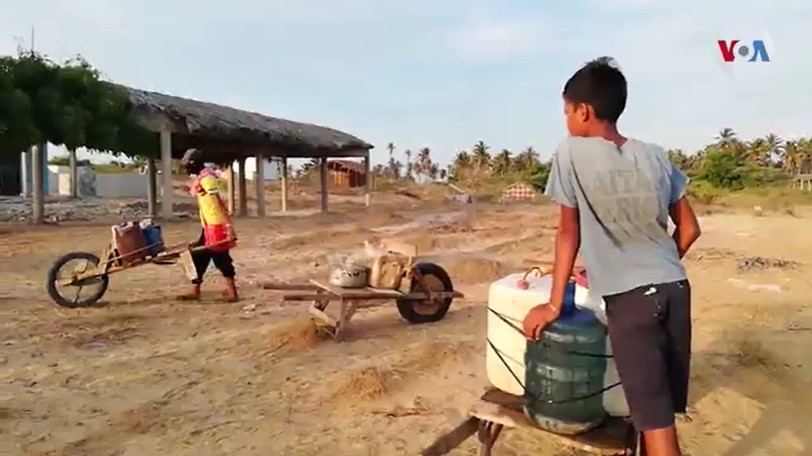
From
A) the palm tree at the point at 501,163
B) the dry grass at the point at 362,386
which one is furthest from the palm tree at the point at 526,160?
the dry grass at the point at 362,386

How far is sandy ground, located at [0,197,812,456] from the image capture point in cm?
378

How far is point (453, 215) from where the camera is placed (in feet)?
75.8

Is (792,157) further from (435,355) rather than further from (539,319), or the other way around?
(539,319)

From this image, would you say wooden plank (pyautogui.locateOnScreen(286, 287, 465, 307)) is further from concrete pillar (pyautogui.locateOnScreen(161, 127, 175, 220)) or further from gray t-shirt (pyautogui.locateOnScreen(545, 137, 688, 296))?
concrete pillar (pyautogui.locateOnScreen(161, 127, 175, 220))

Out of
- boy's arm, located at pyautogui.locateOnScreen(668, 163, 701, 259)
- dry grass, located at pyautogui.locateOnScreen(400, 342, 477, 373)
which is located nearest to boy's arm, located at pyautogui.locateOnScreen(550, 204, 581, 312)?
boy's arm, located at pyautogui.locateOnScreen(668, 163, 701, 259)

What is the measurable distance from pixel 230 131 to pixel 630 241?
59.9ft

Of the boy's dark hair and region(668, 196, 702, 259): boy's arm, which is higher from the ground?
the boy's dark hair

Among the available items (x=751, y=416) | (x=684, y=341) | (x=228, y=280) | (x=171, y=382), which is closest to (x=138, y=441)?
(x=171, y=382)

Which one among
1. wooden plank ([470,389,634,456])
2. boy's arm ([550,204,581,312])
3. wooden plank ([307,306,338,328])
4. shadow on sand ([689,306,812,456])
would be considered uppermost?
boy's arm ([550,204,581,312])

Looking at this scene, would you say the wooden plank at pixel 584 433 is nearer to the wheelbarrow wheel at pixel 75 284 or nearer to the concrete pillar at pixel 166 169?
the wheelbarrow wheel at pixel 75 284

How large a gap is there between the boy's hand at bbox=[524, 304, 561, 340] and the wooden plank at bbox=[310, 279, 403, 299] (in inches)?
131

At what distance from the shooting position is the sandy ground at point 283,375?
12.4 ft

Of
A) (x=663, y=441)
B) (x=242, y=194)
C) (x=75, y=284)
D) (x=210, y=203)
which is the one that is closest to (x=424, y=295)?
(x=210, y=203)

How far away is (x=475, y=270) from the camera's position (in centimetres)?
997
